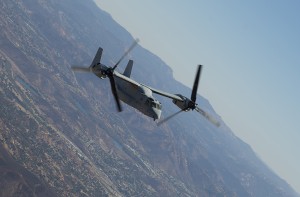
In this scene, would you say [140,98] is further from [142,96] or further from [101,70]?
[101,70]

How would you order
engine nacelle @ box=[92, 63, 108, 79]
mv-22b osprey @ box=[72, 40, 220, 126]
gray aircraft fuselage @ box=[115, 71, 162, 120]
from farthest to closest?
gray aircraft fuselage @ box=[115, 71, 162, 120]
mv-22b osprey @ box=[72, 40, 220, 126]
engine nacelle @ box=[92, 63, 108, 79]

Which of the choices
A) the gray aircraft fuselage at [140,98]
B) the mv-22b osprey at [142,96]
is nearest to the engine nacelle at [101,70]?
the mv-22b osprey at [142,96]

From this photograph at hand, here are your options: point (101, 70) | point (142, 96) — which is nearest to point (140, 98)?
point (142, 96)

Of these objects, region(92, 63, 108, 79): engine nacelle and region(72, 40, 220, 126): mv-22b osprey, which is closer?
region(92, 63, 108, 79): engine nacelle

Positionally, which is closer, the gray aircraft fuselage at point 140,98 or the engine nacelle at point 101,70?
the engine nacelle at point 101,70

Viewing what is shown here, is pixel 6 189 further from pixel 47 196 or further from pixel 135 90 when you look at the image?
pixel 135 90

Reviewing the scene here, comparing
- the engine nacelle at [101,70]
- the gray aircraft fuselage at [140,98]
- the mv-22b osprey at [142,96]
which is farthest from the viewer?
the gray aircraft fuselage at [140,98]

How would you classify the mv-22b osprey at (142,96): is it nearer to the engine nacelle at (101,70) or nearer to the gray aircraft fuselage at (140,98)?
the gray aircraft fuselage at (140,98)

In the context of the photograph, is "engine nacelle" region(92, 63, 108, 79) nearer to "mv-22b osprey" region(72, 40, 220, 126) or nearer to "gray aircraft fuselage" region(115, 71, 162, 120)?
"mv-22b osprey" region(72, 40, 220, 126)

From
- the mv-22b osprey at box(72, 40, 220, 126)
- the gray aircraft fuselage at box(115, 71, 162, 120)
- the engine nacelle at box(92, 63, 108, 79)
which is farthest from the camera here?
the gray aircraft fuselage at box(115, 71, 162, 120)

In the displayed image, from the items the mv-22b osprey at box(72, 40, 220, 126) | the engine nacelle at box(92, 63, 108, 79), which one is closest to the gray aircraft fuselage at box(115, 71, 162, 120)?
the mv-22b osprey at box(72, 40, 220, 126)

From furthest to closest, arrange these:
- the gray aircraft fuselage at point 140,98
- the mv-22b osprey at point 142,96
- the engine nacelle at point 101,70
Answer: the gray aircraft fuselage at point 140,98 → the mv-22b osprey at point 142,96 → the engine nacelle at point 101,70
